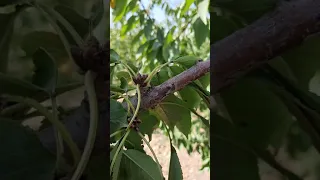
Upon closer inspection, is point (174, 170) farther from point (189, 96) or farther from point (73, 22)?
point (73, 22)

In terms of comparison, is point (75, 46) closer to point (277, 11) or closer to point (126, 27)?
point (277, 11)

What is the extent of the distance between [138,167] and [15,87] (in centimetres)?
21

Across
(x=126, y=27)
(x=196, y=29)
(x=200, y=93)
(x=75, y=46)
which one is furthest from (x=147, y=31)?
(x=75, y=46)

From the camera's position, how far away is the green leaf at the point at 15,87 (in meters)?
0.43

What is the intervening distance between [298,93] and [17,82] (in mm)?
274

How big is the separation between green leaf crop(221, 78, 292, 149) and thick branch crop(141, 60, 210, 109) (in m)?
0.12

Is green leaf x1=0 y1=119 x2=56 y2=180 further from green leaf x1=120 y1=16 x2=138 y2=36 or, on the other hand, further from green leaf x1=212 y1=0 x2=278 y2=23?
green leaf x1=120 y1=16 x2=138 y2=36

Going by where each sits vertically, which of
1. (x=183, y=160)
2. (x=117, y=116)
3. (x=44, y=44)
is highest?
(x=44, y=44)

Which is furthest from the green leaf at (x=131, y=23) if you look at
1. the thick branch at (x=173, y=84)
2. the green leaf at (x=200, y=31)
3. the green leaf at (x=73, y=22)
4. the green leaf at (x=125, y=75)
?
the green leaf at (x=73, y=22)

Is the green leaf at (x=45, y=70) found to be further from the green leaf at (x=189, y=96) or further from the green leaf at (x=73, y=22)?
the green leaf at (x=189, y=96)

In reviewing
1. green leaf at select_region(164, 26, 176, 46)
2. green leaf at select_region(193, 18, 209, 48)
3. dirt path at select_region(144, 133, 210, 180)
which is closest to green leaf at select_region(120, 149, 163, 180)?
green leaf at select_region(193, 18, 209, 48)

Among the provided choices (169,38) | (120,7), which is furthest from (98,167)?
(169,38)

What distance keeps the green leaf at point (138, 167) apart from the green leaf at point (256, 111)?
0.57 feet

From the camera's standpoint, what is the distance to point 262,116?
439 mm
